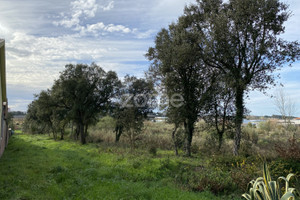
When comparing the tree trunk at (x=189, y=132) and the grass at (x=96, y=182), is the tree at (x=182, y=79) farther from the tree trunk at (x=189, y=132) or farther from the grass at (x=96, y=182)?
the grass at (x=96, y=182)

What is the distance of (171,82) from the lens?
57.2 ft

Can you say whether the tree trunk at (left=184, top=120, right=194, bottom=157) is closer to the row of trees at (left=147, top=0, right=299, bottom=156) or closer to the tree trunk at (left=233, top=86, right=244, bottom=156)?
the row of trees at (left=147, top=0, right=299, bottom=156)

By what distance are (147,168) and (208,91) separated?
8799mm

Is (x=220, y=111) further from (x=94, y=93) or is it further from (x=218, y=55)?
(x=94, y=93)

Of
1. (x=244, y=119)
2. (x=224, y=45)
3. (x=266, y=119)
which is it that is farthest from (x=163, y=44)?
(x=266, y=119)

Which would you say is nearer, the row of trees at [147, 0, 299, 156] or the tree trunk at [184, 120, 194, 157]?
the row of trees at [147, 0, 299, 156]

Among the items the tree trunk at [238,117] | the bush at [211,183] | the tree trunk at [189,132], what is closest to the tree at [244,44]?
the tree trunk at [238,117]

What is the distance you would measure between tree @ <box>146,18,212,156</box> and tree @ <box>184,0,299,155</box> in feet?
5.68

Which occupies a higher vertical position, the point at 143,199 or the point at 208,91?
the point at 208,91

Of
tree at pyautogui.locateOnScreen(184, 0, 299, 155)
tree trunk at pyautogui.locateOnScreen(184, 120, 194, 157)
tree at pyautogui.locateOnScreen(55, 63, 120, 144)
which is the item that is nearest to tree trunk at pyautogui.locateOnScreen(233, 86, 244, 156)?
tree at pyautogui.locateOnScreen(184, 0, 299, 155)

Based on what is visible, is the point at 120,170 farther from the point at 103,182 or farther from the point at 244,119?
the point at 244,119

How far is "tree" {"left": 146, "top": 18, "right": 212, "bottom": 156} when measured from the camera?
54.4 feet

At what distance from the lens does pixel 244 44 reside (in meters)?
14.6

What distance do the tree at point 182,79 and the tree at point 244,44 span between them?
1.73 meters
